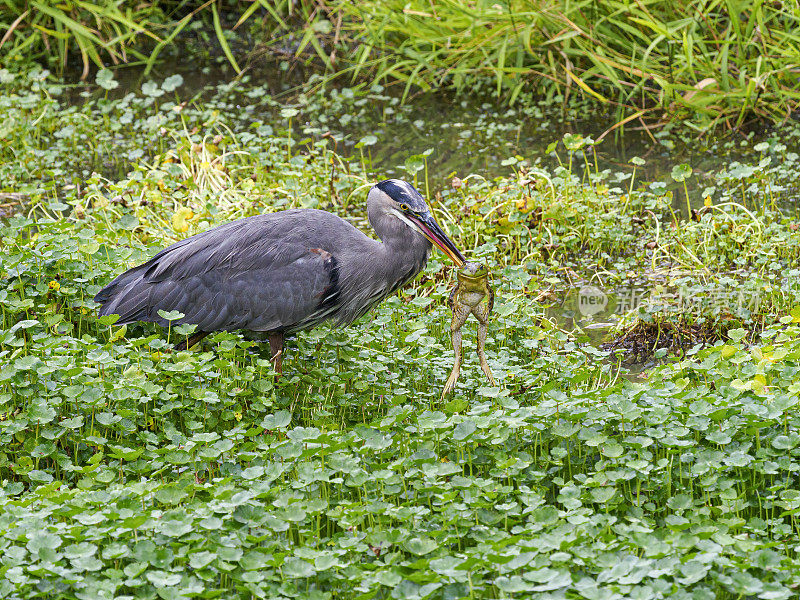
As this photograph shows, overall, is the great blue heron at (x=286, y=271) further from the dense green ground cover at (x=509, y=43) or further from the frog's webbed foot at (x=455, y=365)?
the dense green ground cover at (x=509, y=43)

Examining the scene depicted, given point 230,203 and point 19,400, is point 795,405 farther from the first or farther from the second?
point 230,203

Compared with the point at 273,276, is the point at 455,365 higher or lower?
lower

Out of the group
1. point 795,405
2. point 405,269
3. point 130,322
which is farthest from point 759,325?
point 130,322

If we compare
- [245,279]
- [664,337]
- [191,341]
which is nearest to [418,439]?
[245,279]

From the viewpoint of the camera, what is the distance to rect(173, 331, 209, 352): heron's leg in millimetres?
5219

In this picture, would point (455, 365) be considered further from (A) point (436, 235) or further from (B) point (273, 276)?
(B) point (273, 276)

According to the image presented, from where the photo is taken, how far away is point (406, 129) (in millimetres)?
8844

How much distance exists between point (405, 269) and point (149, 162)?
414cm

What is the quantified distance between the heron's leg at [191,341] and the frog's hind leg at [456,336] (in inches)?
51.7

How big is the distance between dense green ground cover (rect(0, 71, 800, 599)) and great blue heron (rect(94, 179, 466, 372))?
216 millimetres

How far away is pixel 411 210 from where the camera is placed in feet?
16.1

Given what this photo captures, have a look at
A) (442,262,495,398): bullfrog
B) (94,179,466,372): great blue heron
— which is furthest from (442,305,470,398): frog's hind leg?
(94,179,466,372): great blue heron

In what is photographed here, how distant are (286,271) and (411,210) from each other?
68 centimetres

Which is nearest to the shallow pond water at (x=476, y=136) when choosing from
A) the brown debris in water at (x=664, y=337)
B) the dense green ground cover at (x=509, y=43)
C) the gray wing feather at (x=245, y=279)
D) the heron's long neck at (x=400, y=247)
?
the dense green ground cover at (x=509, y=43)
